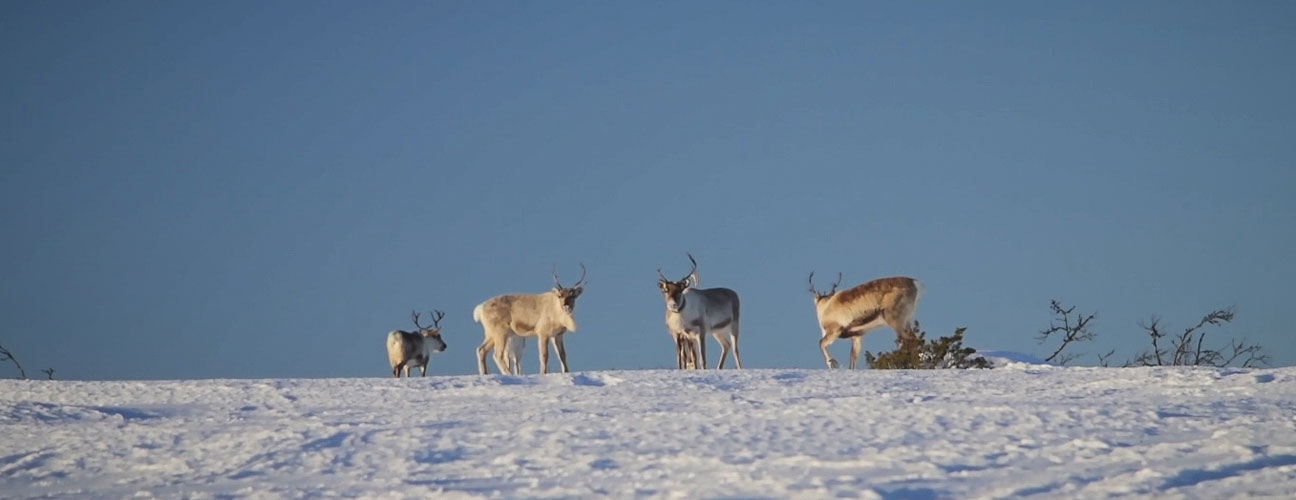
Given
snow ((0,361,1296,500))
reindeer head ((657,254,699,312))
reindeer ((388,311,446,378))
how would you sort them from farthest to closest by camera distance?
reindeer ((388,311,446,378))
reindeer head ((657,254,699,312))
snow ((0,361,1296,500))

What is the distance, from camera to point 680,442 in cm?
639

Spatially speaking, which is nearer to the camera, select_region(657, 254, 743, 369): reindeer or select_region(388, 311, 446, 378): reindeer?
select_region(657, 254, 743, 369): reindeer

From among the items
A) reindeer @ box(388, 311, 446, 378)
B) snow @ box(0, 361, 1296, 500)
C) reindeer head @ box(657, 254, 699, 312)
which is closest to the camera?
snow @ box(0, 361, 1296, 500)

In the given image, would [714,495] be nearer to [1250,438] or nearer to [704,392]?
[1250,438]

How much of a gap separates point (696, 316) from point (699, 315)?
68 mm

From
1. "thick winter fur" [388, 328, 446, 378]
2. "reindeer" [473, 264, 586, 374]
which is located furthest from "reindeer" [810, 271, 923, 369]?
"thick winter fur" [388, 328, 446, 378]

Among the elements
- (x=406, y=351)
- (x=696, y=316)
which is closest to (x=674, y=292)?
(x=696, y=316)

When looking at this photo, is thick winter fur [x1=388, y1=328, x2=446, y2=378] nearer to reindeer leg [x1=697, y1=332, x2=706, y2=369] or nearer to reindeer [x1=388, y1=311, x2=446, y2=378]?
reindeer [x1=388, y1=311, x2=446, y2=378]

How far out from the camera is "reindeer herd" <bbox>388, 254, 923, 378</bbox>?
19.7 m

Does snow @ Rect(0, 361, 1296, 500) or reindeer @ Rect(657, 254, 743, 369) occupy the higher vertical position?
reindeer @ Rect(657, 254, 743, 369)

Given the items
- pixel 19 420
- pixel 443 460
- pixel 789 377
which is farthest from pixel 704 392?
pixel 19 420

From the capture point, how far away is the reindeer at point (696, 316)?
764 inches

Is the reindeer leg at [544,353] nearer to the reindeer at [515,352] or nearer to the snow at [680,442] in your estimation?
the reindeer at [515,352]

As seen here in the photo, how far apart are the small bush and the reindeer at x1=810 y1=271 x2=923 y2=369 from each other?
25.9 inches
